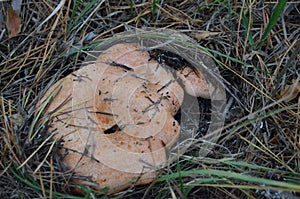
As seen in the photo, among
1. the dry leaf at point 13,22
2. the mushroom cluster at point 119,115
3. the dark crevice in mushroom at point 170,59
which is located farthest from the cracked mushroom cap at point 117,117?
the dry leaf at point 13,22

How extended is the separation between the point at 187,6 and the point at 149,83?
71cm

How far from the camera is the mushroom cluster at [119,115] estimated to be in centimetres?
208

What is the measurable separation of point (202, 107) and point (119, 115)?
57cm

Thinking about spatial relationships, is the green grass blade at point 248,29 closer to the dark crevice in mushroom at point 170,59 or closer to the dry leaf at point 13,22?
the dark crevice in mushroom at point 170,59

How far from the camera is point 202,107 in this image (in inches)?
98.4

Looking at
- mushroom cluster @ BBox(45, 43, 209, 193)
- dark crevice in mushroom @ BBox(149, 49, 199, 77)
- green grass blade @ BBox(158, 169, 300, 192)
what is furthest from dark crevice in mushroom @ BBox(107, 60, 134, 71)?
green grass blade @ BBox(158, 169, 300, 192)

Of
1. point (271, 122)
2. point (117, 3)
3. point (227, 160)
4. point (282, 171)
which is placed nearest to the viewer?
point (282, 171)

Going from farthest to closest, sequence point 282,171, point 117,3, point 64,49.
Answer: point 117,3 < point 64,49 < point 282,171

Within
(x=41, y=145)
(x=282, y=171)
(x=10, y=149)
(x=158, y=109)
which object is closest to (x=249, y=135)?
(x=282, y=171)

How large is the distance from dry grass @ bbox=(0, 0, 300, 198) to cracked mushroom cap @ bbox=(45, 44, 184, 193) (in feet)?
0.27

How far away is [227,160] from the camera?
87.6 inches

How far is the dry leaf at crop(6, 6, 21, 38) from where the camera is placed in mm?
2570

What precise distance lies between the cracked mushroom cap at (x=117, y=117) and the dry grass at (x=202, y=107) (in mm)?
83

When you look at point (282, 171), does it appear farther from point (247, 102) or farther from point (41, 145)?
point (41, 145)
